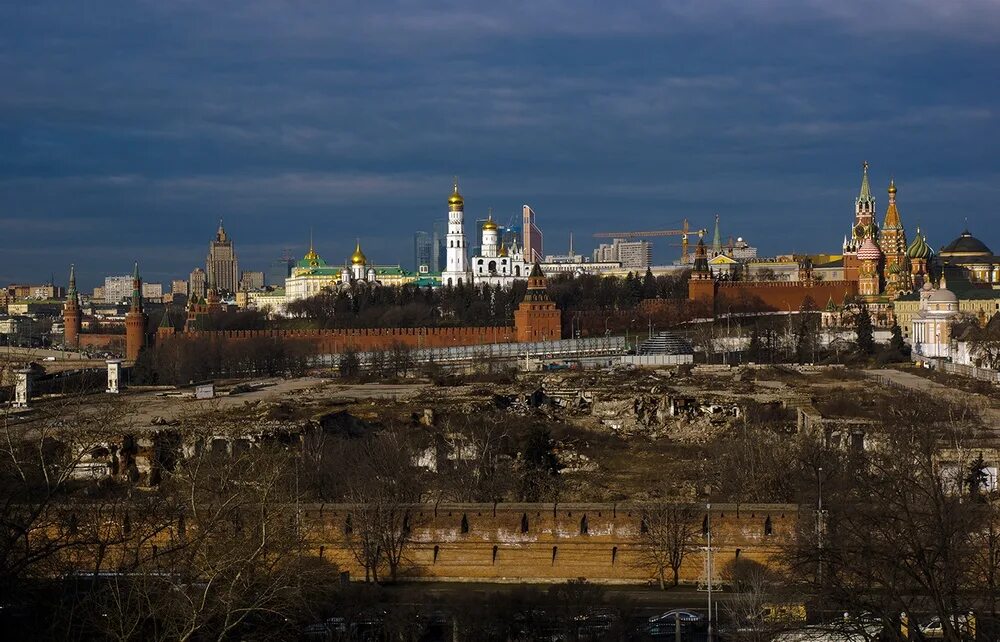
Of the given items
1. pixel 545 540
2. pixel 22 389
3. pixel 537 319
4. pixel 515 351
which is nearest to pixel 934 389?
pixel 545 540

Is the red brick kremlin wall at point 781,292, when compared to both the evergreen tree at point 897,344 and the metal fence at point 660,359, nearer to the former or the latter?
the evergreen tree at point 897,344

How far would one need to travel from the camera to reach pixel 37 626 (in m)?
19.7

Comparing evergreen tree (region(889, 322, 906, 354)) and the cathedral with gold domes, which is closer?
evergreen tree (region(889, 322, 906, 354))

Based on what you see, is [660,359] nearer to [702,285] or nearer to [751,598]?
[702,285]

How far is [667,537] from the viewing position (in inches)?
989

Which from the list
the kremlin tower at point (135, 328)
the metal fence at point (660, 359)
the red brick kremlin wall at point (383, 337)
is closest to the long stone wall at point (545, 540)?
the metal fence at point (660, 359)

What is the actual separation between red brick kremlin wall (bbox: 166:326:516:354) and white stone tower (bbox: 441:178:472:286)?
43.1 meters

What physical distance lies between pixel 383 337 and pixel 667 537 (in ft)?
248

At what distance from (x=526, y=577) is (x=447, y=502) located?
208 cm

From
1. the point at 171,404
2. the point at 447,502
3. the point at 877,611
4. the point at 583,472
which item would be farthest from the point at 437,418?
Result: the point at 877,611

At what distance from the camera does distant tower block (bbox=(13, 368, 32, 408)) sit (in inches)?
2214

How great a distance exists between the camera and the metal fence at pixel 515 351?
3324 inches

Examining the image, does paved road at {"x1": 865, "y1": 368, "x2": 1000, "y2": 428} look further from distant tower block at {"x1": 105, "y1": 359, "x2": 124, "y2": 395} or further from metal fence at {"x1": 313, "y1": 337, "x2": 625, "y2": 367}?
distant tower block at {"x1": 105, "y1": 359, "x2": 124, "y2": 395}

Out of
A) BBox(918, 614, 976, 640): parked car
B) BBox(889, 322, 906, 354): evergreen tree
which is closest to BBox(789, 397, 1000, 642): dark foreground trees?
BBox(918, 614, 976, 640): parked car
